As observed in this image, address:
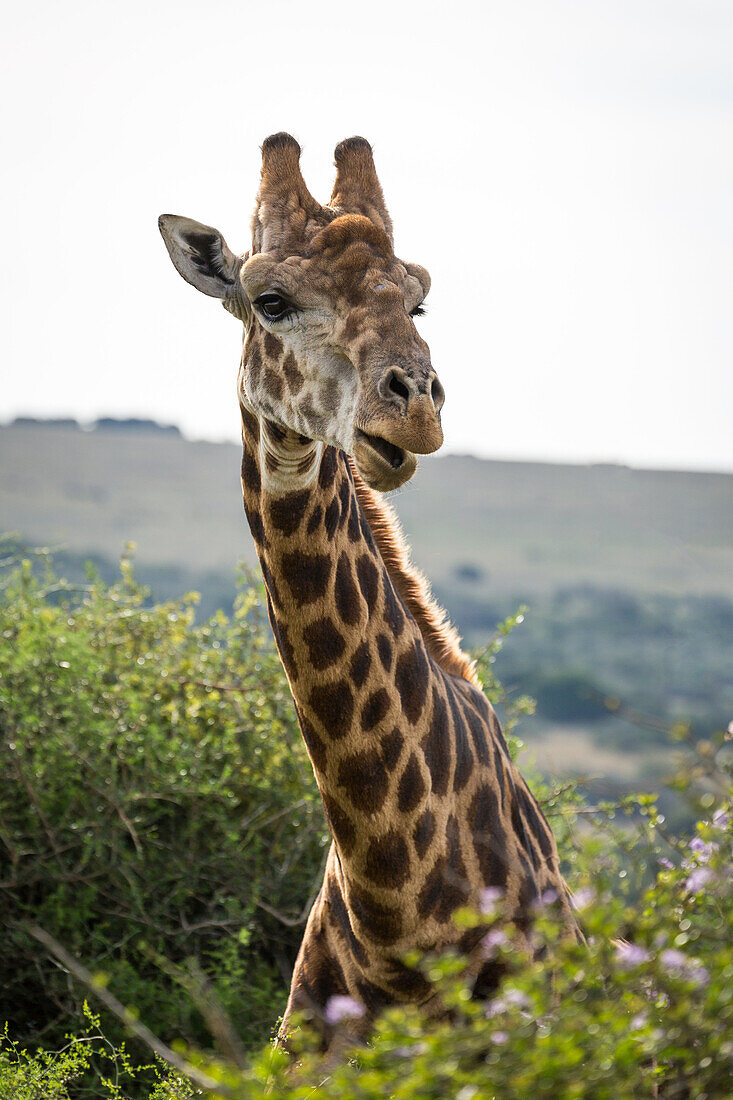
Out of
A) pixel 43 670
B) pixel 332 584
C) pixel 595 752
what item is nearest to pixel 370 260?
pixel 332 584

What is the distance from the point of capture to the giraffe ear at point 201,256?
2824 millimetres

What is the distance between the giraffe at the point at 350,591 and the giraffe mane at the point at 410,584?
35cm

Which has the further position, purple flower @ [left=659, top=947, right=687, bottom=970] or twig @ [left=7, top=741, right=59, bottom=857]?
twig @ [left=7, top=741, right=59, bottom=857]

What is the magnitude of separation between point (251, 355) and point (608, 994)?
169 cm

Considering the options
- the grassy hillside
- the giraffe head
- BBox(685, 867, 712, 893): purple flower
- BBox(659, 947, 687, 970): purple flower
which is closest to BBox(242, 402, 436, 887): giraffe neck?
the giraffe head

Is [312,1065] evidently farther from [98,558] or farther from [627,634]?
[627,634]

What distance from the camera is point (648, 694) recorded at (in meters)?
9.51

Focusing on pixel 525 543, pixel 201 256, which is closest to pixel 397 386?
pixel 201 256

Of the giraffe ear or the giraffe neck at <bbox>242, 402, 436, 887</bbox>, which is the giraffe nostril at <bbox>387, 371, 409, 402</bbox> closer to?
the giraffe neck at <bbox>242, 402, 436, 887</bbox>

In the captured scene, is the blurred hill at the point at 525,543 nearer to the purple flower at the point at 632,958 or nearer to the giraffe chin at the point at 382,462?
the giraffe chin at the point at 382,462

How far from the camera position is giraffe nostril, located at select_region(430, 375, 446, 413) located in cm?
228

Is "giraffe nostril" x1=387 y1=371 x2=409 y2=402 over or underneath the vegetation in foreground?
over

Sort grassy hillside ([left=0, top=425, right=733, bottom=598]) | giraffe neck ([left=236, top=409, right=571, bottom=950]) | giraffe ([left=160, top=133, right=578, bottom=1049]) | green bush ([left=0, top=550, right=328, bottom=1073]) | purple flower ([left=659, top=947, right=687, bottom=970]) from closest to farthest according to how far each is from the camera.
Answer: purple flower ([left=659, top=947, right=687, bottom=970])
giraffe ([left=160, top=133, right=578, bottom=1049])
giraffe neck ([left=236, top=409, right=571, bottom=950])
green bush ([left=0, top=550, right=328, bottom=1073])
grassy hillside ([left=0, top=425, right=733, bottom=598])

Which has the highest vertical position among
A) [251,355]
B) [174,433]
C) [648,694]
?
[251,355]
